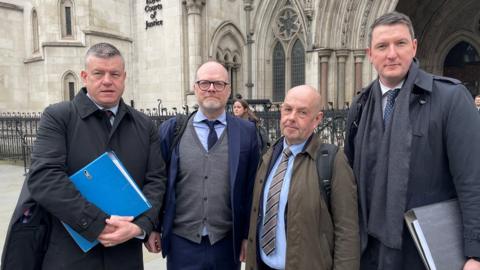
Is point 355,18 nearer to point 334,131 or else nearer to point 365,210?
point 334,131

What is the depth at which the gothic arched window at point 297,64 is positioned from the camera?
16750 millimetres

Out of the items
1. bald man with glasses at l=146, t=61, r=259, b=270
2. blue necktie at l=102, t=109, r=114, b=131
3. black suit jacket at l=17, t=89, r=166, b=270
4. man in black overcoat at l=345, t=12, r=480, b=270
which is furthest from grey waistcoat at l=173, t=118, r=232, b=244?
man in black overcoat at l=345, t=12, r=480, b=270

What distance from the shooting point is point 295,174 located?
90.7 inches

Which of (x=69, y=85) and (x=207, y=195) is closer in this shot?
(x=207, y=195)

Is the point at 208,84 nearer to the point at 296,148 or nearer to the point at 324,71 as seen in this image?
the point at 296,148

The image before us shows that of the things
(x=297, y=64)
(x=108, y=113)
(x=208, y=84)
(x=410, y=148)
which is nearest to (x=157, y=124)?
(x=297, y=64)

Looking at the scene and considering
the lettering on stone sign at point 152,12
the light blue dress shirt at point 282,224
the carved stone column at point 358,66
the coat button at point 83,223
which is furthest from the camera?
the lettering on stone sign at point 152,12

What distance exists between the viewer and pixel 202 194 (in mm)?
2742

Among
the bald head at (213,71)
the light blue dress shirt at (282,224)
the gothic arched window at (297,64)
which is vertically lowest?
the light blue dress shirt at (282,224)

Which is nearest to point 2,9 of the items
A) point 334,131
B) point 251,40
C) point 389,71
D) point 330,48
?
point 251,40

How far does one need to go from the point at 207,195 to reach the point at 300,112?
944 mm

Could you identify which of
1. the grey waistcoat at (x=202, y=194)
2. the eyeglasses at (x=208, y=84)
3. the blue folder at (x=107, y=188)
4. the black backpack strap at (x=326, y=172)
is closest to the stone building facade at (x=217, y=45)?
the eyeglasses at (x=208, y=84)

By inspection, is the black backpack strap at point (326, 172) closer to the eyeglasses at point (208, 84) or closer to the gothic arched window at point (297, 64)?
the eyeglasses at point (208, 84)

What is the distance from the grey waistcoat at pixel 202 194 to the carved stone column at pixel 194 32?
13.0m
